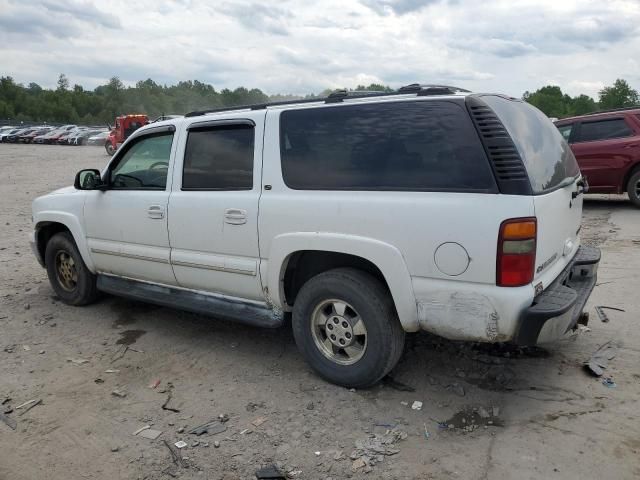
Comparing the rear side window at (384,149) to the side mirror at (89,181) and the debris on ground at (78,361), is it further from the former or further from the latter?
the debris on ground at (78,361)

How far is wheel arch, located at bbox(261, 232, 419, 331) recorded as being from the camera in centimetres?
329

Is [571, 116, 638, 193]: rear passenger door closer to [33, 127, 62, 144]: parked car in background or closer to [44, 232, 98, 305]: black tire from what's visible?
[44, 232, 98, 305]: black tire

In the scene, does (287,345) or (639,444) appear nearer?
(639,444)

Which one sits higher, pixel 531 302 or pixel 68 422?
pixel 531 302

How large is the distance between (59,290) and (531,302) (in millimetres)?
4774

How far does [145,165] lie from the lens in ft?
15.8

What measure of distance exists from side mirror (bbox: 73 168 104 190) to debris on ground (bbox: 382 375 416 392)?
3103mm

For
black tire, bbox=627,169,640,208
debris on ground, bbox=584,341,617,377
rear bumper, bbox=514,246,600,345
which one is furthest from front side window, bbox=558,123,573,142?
rear bumper, bbox=514,246,600,345

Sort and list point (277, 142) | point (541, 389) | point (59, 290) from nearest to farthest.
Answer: point (541, 389) < point (277, 142) < point (59, 290)

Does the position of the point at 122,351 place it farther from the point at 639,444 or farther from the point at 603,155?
the point at 603,155

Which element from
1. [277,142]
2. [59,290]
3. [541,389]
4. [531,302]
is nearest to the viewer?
[531,302]

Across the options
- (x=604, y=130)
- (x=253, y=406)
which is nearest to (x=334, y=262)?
(x=253, y=406)

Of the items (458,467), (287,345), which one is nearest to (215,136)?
(287,345)

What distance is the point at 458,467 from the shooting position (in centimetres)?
286
